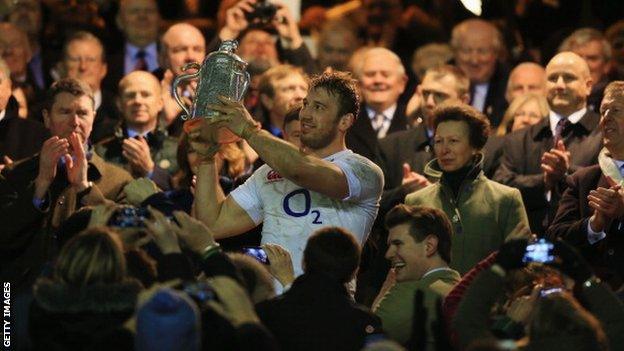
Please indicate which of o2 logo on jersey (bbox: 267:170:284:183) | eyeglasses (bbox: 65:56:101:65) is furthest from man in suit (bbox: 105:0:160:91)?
o2 logo on jersey (bbox: 267:170:284:183)

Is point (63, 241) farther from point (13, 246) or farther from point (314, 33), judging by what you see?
point (314, 33)

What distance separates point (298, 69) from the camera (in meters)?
12.5

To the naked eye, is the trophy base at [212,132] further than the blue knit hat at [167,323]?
Yes

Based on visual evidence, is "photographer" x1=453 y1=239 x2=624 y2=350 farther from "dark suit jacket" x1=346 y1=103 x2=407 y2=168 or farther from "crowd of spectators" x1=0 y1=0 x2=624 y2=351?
"dark suit jacket" x1=346 y1=103 x2=407 y2=168

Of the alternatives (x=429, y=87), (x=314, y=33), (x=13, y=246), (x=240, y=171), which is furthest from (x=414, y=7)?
(x=13, y=246)

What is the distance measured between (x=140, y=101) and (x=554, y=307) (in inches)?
207

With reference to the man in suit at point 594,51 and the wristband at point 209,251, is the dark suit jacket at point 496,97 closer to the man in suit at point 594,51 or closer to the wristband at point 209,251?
the man in suit at point 594,51

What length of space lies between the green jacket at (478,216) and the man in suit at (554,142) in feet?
1.93

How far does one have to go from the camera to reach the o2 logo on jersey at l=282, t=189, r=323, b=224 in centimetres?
953

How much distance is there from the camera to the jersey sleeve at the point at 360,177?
9.43m

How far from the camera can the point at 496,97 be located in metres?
13.4

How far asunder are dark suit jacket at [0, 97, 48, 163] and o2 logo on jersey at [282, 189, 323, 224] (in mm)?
2698

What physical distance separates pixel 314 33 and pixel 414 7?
2.89 ft

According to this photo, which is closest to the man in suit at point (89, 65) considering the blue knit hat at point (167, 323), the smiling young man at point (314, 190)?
the smiling young man at point (314, 190)
